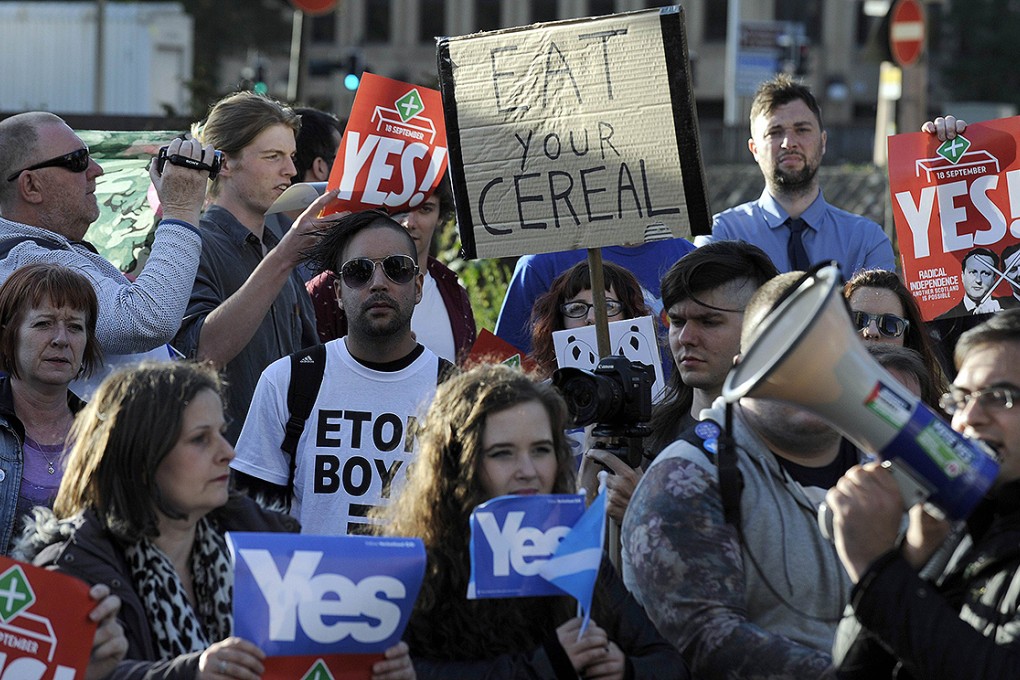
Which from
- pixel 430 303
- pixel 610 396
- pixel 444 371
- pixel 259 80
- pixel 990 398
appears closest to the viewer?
pixel 990 398

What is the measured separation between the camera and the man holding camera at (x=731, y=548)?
11.4 feet

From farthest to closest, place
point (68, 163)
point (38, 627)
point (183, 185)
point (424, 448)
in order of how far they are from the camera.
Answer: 1. point (68, 163)
2. point (183, 185)
3. point (424, 448)
4. point (38, 627)

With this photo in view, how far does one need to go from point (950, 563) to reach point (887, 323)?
2.43m

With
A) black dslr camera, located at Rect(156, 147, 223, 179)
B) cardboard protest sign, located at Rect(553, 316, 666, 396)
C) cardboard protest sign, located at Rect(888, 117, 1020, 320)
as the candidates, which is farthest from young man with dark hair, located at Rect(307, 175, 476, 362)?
cardboard protest sign, located at Rect(888, 117, 1020, 320)

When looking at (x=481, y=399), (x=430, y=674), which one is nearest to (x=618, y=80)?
(x=481, y=399)

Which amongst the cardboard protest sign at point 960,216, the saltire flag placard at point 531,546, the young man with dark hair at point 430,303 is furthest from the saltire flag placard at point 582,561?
the cardboard protest sign at point 960,216

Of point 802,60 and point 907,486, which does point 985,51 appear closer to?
point 802,60

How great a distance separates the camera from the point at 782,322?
296cm

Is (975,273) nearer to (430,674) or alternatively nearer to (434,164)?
(434,164)

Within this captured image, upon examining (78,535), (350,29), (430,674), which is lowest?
(430,674)

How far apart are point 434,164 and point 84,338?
1.56 m

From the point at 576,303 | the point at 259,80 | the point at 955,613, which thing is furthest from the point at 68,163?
the point at 259,80

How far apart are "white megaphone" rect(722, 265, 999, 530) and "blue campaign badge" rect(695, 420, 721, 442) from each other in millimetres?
654

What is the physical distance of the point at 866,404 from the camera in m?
2.78
